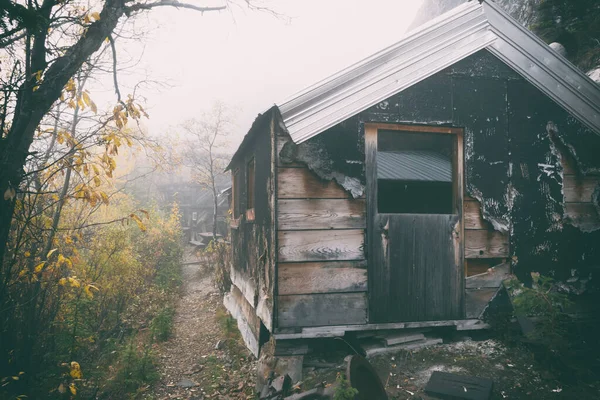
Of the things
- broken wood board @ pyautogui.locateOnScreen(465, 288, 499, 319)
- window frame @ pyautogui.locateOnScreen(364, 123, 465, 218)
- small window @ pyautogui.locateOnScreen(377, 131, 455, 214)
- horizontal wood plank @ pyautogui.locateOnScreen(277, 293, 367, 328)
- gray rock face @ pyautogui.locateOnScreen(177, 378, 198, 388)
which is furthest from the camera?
small window @ pyautogui.locateOnScreen(377, 131, 455, 214)

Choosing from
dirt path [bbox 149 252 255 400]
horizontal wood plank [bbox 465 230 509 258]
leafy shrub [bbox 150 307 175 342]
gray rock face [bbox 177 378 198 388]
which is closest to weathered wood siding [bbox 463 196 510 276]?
horizontal wood plank [bbox 465 230 509 258]

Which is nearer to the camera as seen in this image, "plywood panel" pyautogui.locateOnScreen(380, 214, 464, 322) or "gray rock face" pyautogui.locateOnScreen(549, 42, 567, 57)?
"plywood panel" pyautogui.locateOnScreen(380, 214, 464, 322)

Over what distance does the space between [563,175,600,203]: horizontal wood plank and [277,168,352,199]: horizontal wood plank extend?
3.22m

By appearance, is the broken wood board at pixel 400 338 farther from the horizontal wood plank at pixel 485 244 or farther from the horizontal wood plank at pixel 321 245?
the horizontal wood plank at pixel 485 244

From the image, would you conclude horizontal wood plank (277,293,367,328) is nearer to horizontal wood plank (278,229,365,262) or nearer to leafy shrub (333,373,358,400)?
horizontal wood plank (278,229,365,262)

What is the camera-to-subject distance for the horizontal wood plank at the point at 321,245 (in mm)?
4367

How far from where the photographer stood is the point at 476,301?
4.73m

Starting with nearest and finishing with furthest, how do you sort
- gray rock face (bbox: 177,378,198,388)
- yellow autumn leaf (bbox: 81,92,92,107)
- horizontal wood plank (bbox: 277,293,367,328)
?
yellow autumn leaf (bbox: 81,92,92,107)
horizontal wood plank (bbox: 277,293,367,328)
gray rock face (bbox: 177,378,198,388)

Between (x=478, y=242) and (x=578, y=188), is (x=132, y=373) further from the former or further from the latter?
(x=578, y=188)

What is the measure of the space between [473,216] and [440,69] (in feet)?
6.62

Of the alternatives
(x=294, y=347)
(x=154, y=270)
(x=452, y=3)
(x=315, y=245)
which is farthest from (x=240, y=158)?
(x=452, y=3)

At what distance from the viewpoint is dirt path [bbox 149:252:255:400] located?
16.8ft

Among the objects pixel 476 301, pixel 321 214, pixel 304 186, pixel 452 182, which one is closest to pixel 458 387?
pixel 476 301

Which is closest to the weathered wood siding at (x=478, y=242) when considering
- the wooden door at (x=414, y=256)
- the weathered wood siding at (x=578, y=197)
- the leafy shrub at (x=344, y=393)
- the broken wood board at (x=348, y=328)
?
the wooden door at (x=414, y=256)
